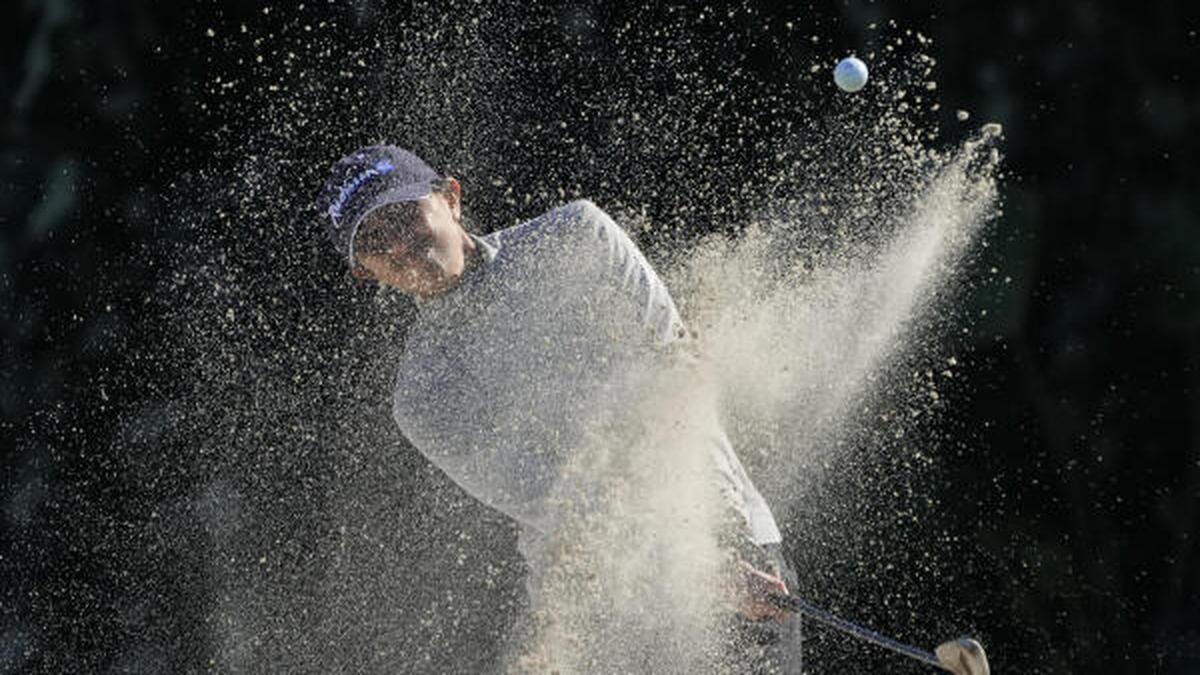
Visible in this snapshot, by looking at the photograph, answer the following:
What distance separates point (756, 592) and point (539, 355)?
57cm

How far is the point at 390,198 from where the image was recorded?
2.46m

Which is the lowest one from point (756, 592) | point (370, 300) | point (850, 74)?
point (370, 300)

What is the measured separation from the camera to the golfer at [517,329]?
2449 mm

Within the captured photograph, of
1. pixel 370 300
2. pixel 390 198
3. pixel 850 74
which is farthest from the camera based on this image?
pixel 370 300

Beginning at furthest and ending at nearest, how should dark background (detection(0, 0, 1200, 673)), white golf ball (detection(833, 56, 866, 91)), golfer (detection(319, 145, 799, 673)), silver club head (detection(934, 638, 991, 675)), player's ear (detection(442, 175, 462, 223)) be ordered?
dark background (detection(0, 0, 1200, 673))
white golf ball (detection(833, 56, 866, 91))
player's ear (detection(442, 175, 462, 223))
golfer (detection(319, 145, 799, 673))
silver club head (detection(934, 638, 991, 675))

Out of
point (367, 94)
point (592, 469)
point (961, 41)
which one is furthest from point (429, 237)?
point (961, 41)

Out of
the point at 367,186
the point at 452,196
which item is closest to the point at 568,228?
the point at 452,196

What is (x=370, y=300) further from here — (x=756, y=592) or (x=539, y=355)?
(x=756, y=592)

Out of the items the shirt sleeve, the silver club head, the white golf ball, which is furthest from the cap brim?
the silver club head

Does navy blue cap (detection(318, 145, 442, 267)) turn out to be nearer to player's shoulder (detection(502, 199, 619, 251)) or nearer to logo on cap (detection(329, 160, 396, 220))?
logo on cap (detection(329, 160, 396, 220))

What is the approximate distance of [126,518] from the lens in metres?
3.36

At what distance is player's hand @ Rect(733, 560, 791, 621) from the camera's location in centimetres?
225

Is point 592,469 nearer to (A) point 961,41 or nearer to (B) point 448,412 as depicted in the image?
(B) point 448,412

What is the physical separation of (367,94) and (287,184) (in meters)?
0.28
